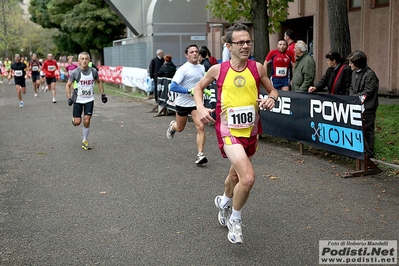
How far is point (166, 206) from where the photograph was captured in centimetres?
676

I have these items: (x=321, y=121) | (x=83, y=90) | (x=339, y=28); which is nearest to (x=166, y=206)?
(x=321, y=121)

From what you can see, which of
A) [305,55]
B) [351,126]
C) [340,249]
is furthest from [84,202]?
[305,55]

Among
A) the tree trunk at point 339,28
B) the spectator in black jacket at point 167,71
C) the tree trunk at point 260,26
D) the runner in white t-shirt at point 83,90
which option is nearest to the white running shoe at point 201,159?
the runner in white t-shirt at point 83,90

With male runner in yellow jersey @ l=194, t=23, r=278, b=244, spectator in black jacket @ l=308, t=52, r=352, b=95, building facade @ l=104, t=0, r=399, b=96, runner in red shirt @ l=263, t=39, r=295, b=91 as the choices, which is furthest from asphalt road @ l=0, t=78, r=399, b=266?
building facade @ l=104, t=0, r=399, b=96

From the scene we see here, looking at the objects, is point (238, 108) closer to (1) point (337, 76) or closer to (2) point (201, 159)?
(2) point (201, 159)

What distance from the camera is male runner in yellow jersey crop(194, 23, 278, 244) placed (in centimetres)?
532

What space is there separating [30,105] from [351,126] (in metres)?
15.3

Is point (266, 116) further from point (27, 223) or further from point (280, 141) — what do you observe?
point (27, 223)

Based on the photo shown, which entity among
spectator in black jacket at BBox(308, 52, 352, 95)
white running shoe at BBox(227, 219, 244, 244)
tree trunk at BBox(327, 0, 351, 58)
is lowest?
white running shoe at BBox(227, 219, 244, 244)

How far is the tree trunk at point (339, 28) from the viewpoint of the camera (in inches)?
467

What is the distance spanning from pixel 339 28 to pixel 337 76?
2.43 meters

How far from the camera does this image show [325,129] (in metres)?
9.09

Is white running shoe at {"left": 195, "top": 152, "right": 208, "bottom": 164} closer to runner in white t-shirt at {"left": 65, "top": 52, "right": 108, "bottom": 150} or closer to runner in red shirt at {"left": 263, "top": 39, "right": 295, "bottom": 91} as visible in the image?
runner in white t-shirt at {"left": 65, "top": 52, "right": 108, "bottom": 150}

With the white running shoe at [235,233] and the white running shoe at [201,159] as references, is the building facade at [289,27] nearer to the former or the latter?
the white running shoe at [201,159]
